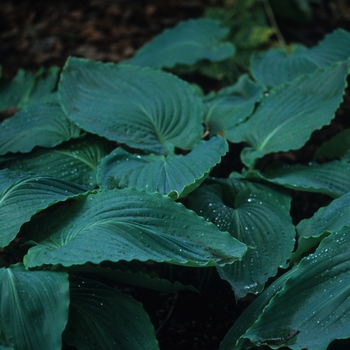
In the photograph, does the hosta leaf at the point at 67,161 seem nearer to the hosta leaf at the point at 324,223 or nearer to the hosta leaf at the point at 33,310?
the hosta leaf at the point at 33,310

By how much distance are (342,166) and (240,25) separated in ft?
5.65

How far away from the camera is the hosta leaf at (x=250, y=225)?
1.71m

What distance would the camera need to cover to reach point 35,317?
140 cm

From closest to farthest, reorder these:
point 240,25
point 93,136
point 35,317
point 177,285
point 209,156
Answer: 1. point 35,317
2. point 177,285
3. point 209,156
4. point 93,136
5. point 240,25

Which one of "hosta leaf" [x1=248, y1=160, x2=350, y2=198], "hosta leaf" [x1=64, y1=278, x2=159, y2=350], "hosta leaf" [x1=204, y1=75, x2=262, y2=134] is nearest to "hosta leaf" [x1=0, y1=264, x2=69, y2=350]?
"hosta leaf" [x1=64, y1=278, x2=159, y2=350]

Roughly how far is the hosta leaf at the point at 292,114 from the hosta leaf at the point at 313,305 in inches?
27.9

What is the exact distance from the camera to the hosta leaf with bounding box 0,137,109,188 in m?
2.09

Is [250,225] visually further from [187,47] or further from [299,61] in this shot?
[187,47]

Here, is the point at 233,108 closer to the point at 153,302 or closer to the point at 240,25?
the point at 153,302

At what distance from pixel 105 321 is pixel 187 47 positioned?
1902 millimetres

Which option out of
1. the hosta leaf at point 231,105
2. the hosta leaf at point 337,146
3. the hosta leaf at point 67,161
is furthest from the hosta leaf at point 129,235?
the hosta leaf at point 337,146

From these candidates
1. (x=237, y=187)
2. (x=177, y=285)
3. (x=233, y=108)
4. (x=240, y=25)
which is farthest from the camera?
(x=240, y=25)

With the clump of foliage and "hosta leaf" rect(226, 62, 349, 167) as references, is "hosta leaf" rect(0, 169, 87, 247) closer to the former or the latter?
the clump of foliage

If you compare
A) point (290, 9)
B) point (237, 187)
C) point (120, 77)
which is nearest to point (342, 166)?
point (237, 187)
